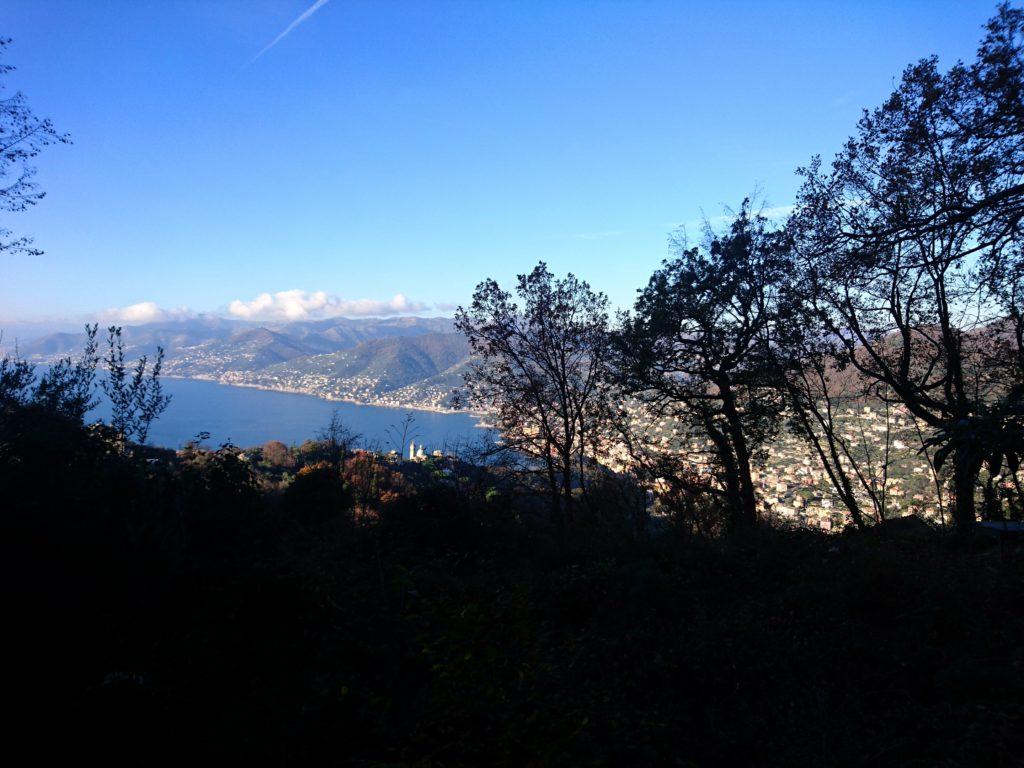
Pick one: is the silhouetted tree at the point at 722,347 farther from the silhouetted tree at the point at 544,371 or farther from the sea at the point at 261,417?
the sea at the point at 261,417

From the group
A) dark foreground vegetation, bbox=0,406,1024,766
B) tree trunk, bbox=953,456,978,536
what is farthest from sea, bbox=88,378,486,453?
tree trunk, bbox=953,456,978,536

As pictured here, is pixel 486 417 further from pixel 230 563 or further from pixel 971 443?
pixel 971 443

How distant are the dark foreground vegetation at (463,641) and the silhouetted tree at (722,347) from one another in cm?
458

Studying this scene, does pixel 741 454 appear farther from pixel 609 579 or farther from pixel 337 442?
pixel 337 442

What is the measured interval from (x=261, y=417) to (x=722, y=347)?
38355 millimetres

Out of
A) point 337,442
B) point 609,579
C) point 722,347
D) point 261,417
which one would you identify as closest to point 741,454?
point 722,347

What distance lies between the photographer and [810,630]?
5129 mm

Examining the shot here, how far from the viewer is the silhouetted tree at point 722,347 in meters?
12.3

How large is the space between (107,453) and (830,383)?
48.7ft

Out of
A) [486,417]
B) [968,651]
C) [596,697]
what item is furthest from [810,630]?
[486,417]

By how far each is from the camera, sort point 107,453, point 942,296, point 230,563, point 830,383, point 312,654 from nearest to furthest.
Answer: point 312,654 < point 230,563 < point 107,453 < point 942,296 < point 830,383

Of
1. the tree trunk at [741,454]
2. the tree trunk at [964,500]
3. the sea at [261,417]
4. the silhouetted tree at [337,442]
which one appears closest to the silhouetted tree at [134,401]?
the silhouetted tree at [337,442]

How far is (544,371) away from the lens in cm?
1444

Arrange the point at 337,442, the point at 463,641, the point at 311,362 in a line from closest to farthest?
the point at 463,641
the point at 337,442
the point at 311,362
